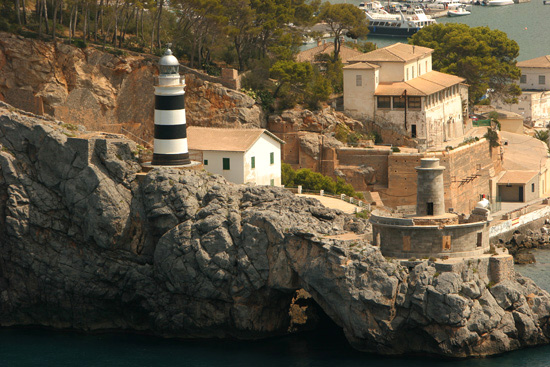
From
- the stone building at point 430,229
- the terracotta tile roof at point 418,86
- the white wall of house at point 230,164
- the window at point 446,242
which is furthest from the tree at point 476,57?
the window at point 446,242

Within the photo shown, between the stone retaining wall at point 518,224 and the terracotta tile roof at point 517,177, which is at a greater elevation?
the terracotta tile roof at point 517,177

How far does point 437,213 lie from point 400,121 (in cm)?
2257

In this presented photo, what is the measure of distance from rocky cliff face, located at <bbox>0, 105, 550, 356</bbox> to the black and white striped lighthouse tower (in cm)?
154

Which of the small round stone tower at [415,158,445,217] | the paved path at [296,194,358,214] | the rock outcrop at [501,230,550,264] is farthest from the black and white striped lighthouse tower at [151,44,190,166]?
the rock outcrop at [501,230,550,264]

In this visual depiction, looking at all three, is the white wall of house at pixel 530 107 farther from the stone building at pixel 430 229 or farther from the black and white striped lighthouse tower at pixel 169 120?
the stone building at pixel 430 229

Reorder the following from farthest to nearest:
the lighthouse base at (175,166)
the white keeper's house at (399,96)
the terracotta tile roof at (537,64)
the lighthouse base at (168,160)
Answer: the terracotta tile roof at (537,64)
the white keeper's house at (399,96)
the lighthouse base at (168,160)
the lighthouse base at (175,166)

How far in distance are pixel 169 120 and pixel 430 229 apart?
41.7 ft

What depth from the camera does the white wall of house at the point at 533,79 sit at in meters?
105

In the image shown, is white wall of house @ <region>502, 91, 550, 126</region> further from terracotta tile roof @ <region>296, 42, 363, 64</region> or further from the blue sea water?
the blue sea water

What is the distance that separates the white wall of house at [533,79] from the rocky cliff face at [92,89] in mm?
37687

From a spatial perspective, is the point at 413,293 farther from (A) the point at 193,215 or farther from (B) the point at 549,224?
(B) the point at 549,224

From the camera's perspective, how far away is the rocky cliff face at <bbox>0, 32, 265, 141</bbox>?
70.3 m

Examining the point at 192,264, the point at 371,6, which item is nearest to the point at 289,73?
the point at 192,264

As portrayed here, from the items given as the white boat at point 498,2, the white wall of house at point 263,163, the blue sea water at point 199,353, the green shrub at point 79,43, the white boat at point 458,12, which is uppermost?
the white boat at point 498,2
